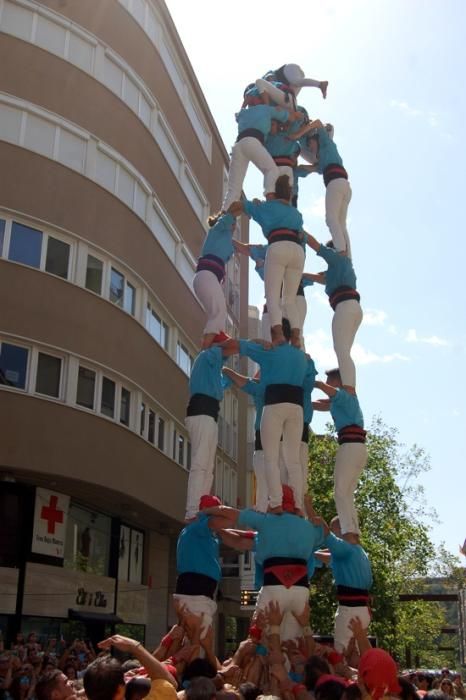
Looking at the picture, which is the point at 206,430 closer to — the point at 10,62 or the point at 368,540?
the point at 10,62

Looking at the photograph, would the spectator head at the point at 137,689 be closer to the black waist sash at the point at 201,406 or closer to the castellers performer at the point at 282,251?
the black waist sash at the point at 201,406

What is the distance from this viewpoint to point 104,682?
363cm

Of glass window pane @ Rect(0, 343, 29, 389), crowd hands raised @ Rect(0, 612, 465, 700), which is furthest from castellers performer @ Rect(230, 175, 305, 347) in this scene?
glass window pane @ Rect(0, 343, 29, 389)

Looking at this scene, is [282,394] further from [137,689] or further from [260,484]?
[137,689]

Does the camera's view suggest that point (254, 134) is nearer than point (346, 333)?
No

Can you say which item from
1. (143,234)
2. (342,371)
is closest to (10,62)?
(143,234)

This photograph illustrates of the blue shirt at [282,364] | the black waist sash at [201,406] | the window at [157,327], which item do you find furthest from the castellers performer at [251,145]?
the window at [157,327]

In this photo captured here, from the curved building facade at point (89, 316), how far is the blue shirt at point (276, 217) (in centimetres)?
719

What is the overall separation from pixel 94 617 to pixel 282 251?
36.5 ft

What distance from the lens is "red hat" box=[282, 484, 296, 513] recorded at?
874cm

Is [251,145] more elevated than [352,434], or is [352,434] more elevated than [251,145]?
[251,145]

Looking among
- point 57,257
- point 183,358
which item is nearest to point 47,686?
point 57,257

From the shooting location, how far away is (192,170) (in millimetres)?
25406

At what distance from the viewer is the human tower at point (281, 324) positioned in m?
9.12
